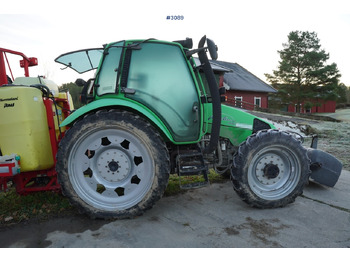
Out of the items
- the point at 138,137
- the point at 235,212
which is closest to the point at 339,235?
the point at 235,212

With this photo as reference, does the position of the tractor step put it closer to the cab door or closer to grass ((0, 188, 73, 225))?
the cab door

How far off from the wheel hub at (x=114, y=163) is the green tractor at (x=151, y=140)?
0.5 inches

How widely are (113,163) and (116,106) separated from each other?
693mm

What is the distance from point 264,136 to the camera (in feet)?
10.1

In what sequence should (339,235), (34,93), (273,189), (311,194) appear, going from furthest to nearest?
(311,194)
(273,189)
(34,93)
(339,235)

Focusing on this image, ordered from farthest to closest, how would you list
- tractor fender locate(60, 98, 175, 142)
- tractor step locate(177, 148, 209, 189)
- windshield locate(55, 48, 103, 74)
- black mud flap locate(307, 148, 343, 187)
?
1. black mud flap locate(307, 148, 343, 187)
2. windshield locate(55, 48, 103, 74)
3. tractor step locate(177, 148, 209, 189)
4. tractor fender locate(60, 98, 175, 142)

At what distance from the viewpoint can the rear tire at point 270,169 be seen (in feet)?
9.99

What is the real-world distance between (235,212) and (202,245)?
87cm

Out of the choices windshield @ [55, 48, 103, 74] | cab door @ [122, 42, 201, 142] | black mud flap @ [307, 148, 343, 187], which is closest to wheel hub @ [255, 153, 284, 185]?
black mud flap @ [307, 148, 343, 187]

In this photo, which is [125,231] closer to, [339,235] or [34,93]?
[34,93]

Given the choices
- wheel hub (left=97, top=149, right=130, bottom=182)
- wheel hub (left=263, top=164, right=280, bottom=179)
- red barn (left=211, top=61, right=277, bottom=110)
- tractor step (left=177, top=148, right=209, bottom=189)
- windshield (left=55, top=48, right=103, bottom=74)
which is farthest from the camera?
red barn (left=211, top=61, right=277, bottom=110)

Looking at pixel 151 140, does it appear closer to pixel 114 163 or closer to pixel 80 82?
pixel 114 163

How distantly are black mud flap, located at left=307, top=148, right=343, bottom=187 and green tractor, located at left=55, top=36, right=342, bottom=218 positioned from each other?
0.72m

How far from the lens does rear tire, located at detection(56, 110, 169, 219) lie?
2703 millimetres
